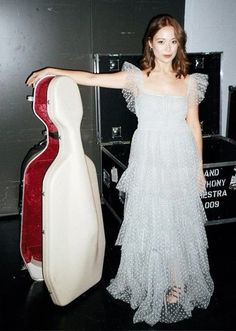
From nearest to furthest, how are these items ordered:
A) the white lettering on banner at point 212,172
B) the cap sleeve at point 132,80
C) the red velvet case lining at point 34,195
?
the cap sleeve at point 132,80 → the red velvet case lining at point 34,195 → the white lettering on banner at point 212,172

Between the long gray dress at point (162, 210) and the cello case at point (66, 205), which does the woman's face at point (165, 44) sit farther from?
the cello case at point (66, 205)

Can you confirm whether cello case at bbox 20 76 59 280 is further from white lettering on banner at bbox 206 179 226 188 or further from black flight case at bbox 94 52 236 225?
white lettering on banner at bbox 206 179 226 188

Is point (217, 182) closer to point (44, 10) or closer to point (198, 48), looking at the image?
point (198, 48)

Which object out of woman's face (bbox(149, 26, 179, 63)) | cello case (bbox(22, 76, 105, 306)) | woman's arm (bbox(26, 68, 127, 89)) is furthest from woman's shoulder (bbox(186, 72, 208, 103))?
cello case (bbox(22, 76, 105, 306))

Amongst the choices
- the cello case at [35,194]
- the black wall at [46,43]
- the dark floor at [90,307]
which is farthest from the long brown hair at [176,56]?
the dark floor at [90,307]

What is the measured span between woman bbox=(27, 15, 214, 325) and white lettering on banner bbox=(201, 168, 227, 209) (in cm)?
63

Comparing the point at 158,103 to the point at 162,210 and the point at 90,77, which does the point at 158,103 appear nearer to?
the point at 90,77

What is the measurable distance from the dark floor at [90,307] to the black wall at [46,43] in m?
0.92

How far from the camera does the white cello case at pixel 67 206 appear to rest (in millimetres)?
1652

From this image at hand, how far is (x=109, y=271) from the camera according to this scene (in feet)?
7.40

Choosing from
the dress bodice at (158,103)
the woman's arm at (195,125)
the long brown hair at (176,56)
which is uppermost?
the long brown hair at (176,56)

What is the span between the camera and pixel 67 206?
1730 mm

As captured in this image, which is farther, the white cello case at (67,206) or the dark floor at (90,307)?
the dark floor at (90,307)

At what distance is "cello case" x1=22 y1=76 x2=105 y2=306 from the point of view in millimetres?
1652
